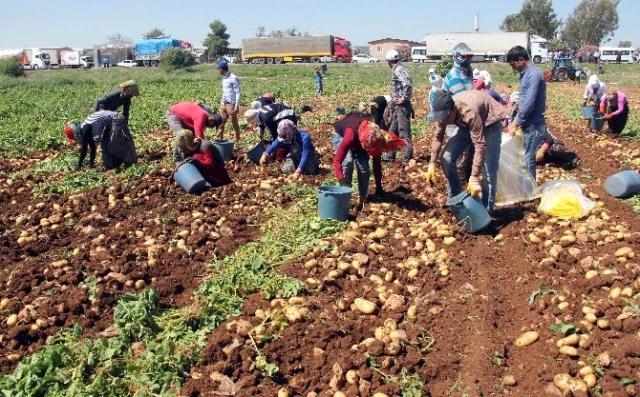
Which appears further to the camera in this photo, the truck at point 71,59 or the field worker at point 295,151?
the truck at point 71,59

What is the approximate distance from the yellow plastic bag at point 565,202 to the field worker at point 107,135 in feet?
18.0

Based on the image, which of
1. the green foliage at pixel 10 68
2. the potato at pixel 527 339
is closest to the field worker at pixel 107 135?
the potato at pixel 527 339

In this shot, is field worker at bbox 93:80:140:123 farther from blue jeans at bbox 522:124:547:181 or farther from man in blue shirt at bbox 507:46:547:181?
blue jeans at bbox 522:124:547:181

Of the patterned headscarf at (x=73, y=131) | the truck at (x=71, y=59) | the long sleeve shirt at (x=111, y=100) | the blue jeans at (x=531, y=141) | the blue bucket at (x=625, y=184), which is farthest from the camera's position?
the truck at (x=71, y=59)

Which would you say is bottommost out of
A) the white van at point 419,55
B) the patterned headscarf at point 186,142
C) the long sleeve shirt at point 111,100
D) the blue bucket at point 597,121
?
the patterned headscarf at point 186,142

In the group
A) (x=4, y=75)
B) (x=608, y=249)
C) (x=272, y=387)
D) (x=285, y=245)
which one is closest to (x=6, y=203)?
(x=285, y=245)

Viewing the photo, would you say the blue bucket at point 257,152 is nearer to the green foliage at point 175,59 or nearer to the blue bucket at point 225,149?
the blue bucket at point 225,149

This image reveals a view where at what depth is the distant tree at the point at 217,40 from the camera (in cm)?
6469

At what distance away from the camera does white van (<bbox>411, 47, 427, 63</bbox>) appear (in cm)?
5476

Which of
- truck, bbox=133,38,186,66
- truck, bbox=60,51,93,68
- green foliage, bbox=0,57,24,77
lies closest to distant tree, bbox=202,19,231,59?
truck, bbox=133,38,186,66

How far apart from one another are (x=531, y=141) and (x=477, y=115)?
4.36 feet

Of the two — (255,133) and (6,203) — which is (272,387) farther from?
(255,133)

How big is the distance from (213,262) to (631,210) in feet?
13.1

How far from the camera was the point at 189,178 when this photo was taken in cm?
688
